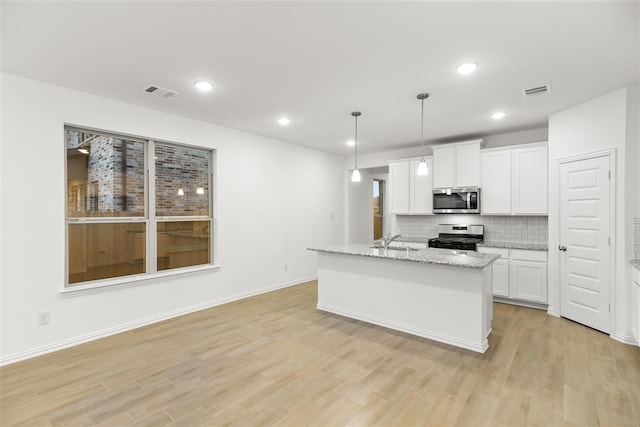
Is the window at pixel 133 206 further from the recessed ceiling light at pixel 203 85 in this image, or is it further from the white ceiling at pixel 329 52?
the recessed ceiling light at pixel 203 85

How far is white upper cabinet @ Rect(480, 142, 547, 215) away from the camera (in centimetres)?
461

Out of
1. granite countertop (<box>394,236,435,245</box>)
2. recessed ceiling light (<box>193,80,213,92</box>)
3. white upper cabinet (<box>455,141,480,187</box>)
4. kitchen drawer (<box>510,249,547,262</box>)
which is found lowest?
kitchen drawer (<box>510,249,547,262</box>)

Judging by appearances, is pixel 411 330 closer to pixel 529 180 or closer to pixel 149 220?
pixel 529 180

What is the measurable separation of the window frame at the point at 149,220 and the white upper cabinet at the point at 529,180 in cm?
457

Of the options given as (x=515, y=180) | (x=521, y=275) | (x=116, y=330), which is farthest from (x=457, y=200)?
(x=116, y=330)

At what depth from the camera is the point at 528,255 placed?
14.9 feet

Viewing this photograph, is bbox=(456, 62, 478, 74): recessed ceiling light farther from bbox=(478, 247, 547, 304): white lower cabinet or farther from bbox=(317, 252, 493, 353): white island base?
bbox=(478, 247, 547, 304): white lower cabinet

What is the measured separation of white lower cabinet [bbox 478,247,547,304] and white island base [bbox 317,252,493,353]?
1.40 meters

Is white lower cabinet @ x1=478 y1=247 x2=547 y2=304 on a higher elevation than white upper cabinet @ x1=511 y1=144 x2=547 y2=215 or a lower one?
lower

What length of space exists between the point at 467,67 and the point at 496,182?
2.77 m

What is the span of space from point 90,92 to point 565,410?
5.16 m

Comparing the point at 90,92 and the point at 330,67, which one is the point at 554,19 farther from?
the point at 90,92

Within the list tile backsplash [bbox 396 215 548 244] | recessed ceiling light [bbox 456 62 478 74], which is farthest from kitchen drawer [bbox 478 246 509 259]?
recessed ceiling light [bbox 456 62 478 74]

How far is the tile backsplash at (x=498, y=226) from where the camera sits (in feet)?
16.2
